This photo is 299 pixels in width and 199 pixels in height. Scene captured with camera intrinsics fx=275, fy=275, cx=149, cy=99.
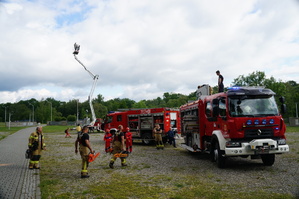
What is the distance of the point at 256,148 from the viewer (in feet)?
29.1

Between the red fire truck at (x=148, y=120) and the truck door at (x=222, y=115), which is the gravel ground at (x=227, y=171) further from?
the red fire truck at (x=148, y=120)

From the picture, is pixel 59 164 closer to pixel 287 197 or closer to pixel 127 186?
pixel 127 186

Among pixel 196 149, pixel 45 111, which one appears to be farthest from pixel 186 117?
pixel 45 111

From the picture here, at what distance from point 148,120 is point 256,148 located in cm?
1116

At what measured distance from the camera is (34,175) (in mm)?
9203

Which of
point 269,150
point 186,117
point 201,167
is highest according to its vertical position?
point 186,117

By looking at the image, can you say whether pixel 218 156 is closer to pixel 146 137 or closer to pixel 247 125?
pixel 247 125

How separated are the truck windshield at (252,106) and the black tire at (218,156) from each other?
1457 mm

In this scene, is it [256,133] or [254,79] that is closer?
[256,133]

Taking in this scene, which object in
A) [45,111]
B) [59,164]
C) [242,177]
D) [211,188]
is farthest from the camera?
[45,111]

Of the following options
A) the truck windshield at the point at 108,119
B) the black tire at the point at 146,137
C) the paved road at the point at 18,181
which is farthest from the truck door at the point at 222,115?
the truck windshield at the point at 108,119

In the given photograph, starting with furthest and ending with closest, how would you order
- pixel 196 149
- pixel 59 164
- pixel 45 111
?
1. pixel 45 111
2. pixel 196 149
3. pixel 59 164

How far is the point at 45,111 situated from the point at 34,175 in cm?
10450

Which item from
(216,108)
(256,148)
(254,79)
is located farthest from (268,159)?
(254,79)
